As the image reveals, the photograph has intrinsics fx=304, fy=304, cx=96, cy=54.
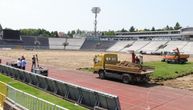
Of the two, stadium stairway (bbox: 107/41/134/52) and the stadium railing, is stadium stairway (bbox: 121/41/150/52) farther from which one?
the stadium railing

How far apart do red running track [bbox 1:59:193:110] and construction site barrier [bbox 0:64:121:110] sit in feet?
6.70

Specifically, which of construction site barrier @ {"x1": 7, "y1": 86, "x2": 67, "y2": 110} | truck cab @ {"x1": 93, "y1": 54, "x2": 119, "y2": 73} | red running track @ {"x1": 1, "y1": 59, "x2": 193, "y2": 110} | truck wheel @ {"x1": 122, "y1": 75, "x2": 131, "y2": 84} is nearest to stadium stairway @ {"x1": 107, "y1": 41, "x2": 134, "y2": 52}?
truck cab @ {"x1": 93, "y1": 54, "x2": 119, "y2": 73}

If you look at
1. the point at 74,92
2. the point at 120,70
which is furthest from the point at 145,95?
the point at 120,70

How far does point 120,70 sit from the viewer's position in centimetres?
2612

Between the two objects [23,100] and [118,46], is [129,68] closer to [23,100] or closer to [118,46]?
[23,100]

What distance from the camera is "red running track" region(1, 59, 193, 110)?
17438mm

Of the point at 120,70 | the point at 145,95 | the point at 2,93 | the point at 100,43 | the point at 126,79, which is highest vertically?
the point at 100,43

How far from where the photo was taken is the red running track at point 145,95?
17.4 m

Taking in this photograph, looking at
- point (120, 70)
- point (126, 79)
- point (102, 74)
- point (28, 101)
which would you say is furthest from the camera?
point (102, 74)

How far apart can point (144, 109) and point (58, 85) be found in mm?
5693

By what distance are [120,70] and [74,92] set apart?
9407 millimetres

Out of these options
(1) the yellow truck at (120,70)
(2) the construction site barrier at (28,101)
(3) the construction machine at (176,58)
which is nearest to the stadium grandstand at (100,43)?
(3) the construction machine at (176,58)

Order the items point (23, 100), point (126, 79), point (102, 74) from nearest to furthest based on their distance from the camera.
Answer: point (23, 100) < point (126, 79) < point (102, 74)

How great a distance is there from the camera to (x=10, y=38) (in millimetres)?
111125
